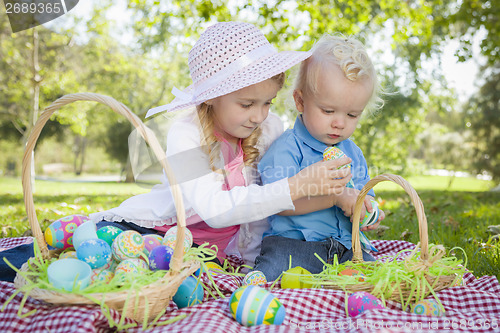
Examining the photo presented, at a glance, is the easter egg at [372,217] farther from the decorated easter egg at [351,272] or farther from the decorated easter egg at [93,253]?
the decorated easter egg at [93,253]

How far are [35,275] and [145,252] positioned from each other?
419 millimetres

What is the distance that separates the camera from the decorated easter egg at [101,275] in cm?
150

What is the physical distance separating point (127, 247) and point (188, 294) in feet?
1.03

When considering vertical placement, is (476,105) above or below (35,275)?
below

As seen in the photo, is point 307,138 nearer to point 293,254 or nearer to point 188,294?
point 293,254

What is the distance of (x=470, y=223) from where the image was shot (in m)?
3.54

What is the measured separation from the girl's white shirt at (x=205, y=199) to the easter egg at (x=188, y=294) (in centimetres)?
37

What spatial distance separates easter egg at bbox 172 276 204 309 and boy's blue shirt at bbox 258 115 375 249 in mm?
694

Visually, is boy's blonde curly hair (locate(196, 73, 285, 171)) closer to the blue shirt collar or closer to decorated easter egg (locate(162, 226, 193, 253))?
the blue shirt collar

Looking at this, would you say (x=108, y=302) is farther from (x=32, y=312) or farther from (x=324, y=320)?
(x=324, y=320)

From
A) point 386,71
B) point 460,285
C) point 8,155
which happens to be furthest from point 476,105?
point 8,155

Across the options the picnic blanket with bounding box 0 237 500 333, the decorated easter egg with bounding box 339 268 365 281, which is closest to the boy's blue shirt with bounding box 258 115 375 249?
the decorated easter egg with bounding box 339 268 365 281

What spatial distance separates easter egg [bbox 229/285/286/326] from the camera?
59.3 inches

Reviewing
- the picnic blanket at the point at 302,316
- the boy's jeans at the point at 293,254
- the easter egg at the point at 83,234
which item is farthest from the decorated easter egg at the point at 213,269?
the easter egg at the point at 83,234
